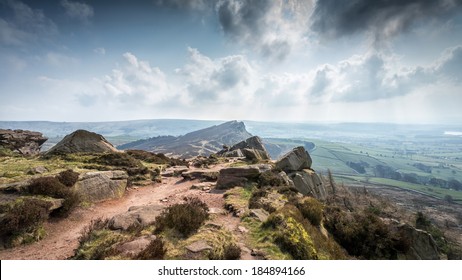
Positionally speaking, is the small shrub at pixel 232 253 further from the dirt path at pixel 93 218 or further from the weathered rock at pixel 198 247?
the weathered rock at pixel 198 247

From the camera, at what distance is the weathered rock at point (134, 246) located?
24.7 ft

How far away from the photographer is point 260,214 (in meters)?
12.1

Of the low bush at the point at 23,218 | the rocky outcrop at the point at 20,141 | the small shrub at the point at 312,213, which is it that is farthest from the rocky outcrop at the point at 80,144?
the small shrub at the point at 312,213

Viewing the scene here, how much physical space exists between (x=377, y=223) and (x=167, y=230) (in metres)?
12.6

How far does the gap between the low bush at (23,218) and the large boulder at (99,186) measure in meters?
3.35

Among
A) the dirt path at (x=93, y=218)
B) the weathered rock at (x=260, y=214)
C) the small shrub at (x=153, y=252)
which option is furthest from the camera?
the weathered rock at (x=260, y=214)

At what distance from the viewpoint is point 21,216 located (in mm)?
10102

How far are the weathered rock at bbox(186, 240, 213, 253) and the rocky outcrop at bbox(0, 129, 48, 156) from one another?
40418 millimetres

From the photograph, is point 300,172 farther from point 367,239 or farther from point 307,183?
point 367,239

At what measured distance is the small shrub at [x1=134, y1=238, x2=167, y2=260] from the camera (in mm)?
7180

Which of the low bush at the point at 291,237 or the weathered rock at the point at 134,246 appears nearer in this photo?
the weathered rock at the point at 134,246

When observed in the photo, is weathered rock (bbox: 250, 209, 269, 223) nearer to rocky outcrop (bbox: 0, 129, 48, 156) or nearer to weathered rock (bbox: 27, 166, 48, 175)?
weathered rock (bbox: 27, 166, 48, 175)

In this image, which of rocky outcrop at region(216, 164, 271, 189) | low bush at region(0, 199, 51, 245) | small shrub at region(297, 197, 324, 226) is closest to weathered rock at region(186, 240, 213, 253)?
small shrub at region(297, 197, 324, 226)
